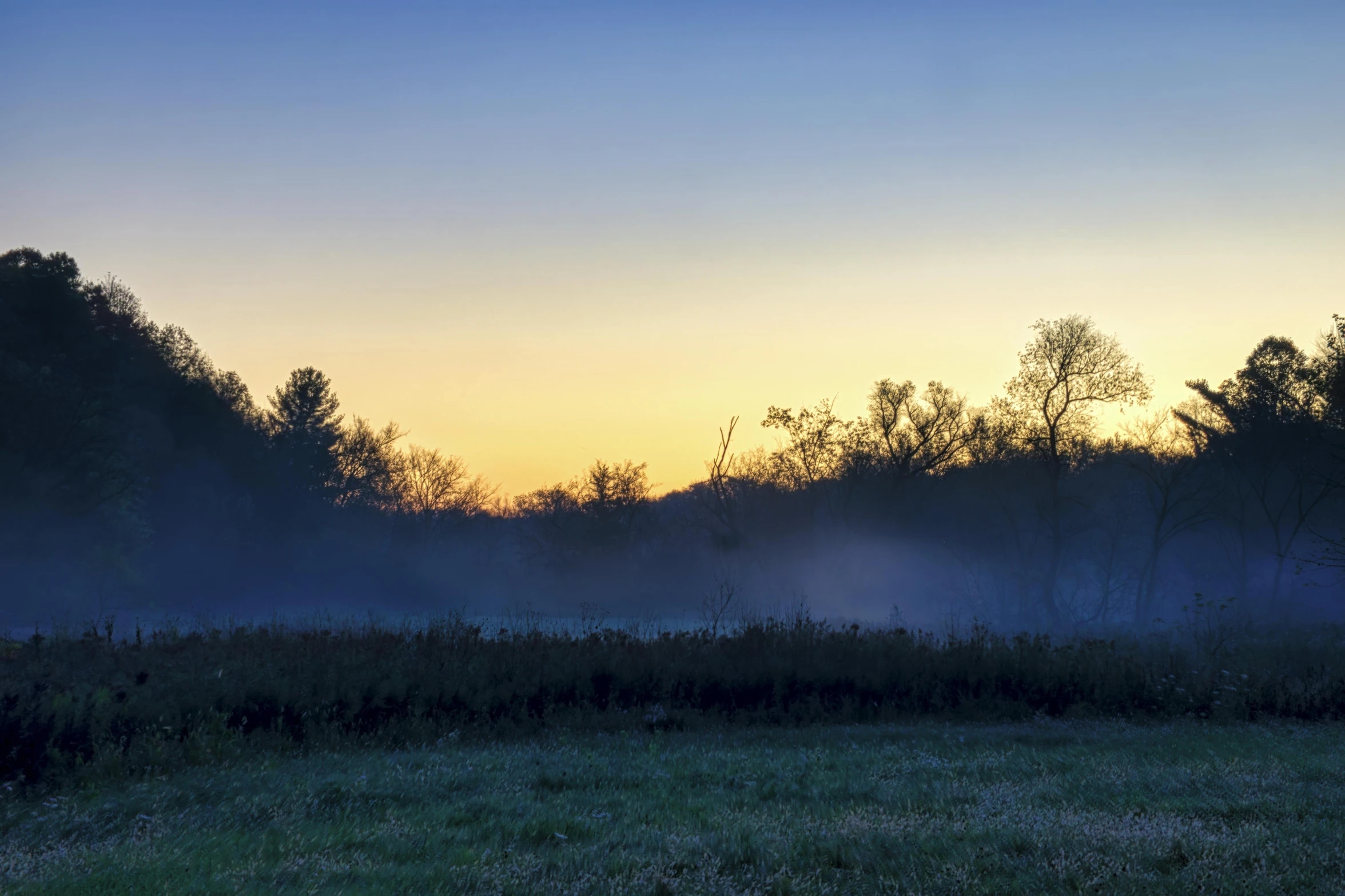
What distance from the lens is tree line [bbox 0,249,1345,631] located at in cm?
4522

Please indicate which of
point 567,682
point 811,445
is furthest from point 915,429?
point 567,682

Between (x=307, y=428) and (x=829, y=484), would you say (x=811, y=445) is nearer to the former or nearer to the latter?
(x=829, y=484)

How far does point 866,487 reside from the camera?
194ft

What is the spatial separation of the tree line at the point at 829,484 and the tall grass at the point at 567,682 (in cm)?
1570

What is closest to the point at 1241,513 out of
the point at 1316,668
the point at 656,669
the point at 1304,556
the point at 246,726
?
the point at 1304,556

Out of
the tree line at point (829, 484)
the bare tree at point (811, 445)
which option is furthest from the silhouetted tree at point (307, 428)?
the bare tree at point (811, 445)

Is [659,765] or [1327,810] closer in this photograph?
[1327,810]

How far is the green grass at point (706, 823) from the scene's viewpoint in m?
6.14

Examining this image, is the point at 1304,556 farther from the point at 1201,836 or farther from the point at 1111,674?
the point at 1201,836

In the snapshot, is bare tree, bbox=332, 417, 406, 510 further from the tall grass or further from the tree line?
the tall grass

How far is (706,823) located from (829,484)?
55636mm

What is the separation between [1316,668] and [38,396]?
56.3 metres

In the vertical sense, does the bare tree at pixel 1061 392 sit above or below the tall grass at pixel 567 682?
above

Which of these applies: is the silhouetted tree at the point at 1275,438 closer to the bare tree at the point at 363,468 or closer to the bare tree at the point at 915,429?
the bare tree at the point at 915,429
